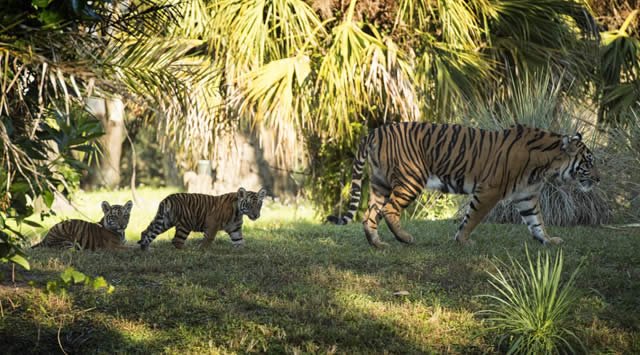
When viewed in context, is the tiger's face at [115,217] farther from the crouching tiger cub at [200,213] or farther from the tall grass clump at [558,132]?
the tall grass clump at [558,132]

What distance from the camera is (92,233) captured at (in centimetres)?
733

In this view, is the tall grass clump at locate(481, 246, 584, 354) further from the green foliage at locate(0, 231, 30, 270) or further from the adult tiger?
the adult tiger

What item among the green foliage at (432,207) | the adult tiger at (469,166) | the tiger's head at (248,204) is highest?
the adult tiger at (469,166)

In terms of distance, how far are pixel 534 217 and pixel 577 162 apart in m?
0.74

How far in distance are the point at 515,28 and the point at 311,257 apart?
22.2 ft

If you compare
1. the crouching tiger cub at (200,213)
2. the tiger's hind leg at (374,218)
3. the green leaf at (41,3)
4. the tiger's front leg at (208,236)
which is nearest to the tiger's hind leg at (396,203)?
the tiger's hind leg at (374,218)

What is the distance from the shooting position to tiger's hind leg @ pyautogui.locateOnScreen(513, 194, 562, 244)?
25.7ft

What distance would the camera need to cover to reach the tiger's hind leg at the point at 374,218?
7.73 meters

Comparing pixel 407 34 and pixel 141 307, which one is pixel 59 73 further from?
pixel 407 34

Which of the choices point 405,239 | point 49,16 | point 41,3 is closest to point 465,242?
point 405,239

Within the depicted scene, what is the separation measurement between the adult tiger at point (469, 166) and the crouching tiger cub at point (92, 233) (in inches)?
87.3

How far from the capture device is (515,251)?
726 centimetres

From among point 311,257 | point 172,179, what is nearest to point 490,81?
point 311,257

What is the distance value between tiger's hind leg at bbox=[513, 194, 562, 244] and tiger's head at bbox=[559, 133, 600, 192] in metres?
0.41
